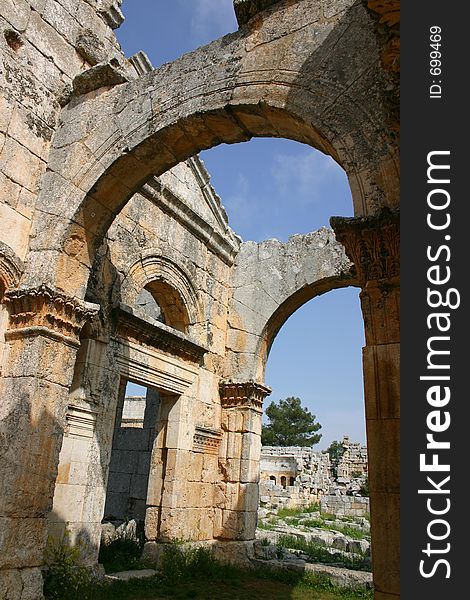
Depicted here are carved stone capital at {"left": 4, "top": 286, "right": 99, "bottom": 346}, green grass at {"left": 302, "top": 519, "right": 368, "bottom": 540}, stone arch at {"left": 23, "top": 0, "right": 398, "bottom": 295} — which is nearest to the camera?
stone arch at {"left": 23, "top": 0, "right": 398, "bottom": 295}

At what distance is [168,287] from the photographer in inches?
342

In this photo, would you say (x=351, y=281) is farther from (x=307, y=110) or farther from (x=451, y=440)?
(x=451, y=440)

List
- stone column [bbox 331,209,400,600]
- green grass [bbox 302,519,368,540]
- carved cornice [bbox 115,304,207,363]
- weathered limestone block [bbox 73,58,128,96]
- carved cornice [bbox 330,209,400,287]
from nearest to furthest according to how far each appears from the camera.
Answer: stone column [bbox 331,209,400,600] < carved cornice [bbox 330,209,400,287] < weathered limestone block [bbox 73,58,128,96] < carved cornice [bbox 115,304,207,363] < green grass [bbox 302,519,368,540]

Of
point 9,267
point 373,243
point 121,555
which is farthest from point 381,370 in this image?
point 121,555

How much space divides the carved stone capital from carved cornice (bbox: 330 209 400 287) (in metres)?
2.87

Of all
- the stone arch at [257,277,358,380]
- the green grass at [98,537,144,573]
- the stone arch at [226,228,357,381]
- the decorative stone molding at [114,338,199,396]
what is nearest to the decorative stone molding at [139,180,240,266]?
the stone arch at [226,228,357,381]

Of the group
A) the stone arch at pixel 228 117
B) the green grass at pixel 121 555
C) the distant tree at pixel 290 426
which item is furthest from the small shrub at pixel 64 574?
the distant tree at pixel 290 426

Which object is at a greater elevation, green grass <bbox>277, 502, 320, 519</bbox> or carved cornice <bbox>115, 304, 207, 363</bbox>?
carved cornice <bbox>115, 304, 207, 363</bbox>

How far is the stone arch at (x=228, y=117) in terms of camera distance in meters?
4.39

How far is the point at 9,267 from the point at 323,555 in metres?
8.11

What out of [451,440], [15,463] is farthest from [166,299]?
[451,440]

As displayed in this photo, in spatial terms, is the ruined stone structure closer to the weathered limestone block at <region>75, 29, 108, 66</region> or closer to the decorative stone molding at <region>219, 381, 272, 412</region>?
the weathered limestone block at <region>75, 29, 108, 66</region>

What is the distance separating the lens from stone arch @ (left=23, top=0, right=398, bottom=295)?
14.4 ft

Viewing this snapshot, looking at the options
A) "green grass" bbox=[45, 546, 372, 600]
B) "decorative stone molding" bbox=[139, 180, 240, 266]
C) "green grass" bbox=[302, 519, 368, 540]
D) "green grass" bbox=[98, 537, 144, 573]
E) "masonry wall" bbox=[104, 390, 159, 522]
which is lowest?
"green grass" bbox=[45, 546, 372, 600]
